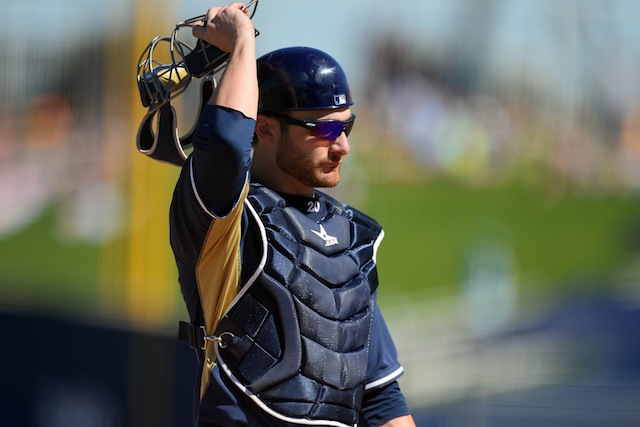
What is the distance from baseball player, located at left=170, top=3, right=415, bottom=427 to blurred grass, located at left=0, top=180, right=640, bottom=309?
167 cm

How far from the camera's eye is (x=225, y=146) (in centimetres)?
204

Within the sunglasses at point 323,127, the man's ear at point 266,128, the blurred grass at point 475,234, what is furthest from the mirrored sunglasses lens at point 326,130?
the blurred grass at point 475,234

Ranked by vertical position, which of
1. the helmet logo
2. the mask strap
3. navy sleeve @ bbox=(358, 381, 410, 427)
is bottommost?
navy sleeve @ bbox=(358, 381, 410, 427)

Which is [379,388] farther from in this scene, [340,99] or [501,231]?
[501,231]

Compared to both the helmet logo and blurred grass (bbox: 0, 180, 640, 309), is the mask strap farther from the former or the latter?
blurred grass (bbox: 0, 180, 640, 309)

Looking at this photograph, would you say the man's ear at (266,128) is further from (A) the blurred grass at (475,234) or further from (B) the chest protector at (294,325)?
(A) the blurred grass at (475,234)

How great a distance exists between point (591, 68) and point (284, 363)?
262 centimetres

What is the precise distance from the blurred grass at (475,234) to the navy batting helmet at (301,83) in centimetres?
178

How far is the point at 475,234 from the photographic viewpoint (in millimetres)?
4320

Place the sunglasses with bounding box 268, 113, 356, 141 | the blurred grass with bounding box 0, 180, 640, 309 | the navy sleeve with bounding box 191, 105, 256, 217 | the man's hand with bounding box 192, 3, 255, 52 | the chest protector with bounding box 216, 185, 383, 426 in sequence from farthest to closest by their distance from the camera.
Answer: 1. the blurred grass with bounding box 0, 180, 640, 309
2. the sunglasses with bounding box 268, 113, 356, 141
3. the chest protector with bounding box 216, 185, 383, 426
4. the man's hand with bounding box 192, 3, 255, 52
5. the navy sleeve with bounding box 191, 105, 256, 217

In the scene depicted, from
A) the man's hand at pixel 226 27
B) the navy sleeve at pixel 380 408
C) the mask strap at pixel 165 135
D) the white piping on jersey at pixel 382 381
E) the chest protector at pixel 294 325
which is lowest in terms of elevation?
the navy sleeve at pixel 380 408

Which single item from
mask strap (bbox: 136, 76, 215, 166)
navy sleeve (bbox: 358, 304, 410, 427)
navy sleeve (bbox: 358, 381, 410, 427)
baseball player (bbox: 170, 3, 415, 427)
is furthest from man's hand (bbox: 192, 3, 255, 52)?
navy sleeve (bbox: 358, 381, 410, 427)

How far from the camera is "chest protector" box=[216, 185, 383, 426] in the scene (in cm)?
227

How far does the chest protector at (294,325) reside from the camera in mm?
2271
